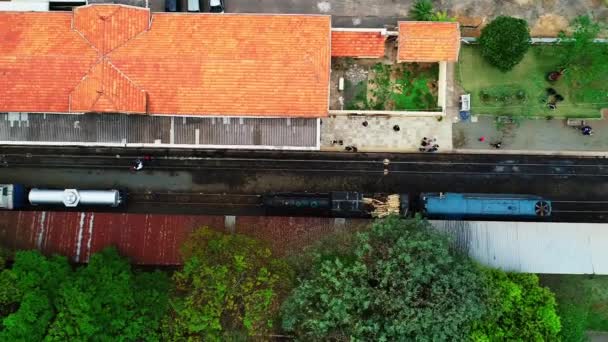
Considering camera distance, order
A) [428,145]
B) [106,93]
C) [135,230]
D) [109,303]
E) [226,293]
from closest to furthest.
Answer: [109,303] → [226,293] → [106,93] → [135,230] → [428,145]

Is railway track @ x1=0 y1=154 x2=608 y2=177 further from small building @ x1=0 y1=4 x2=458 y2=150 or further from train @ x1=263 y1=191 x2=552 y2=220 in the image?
small building @ x1=0 y1=4 x2=458 y2=150

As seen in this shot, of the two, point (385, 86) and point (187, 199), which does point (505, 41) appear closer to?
point (385, 86)

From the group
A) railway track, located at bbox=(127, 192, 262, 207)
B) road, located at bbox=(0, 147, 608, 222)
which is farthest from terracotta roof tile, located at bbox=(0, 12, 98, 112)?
railway track, located at bbox=(127, 192, 262, 207)

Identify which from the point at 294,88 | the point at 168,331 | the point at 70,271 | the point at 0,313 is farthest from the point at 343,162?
the point at 0,313

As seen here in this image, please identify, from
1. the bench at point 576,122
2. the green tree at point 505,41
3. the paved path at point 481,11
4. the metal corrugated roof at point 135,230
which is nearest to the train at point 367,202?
the metal corrugated roof at point 135,230

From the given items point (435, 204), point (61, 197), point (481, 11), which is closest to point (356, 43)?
point (481, 11)

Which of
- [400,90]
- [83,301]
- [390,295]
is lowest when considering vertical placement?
[83,301]

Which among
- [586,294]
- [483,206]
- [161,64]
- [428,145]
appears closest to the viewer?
[161,64]
